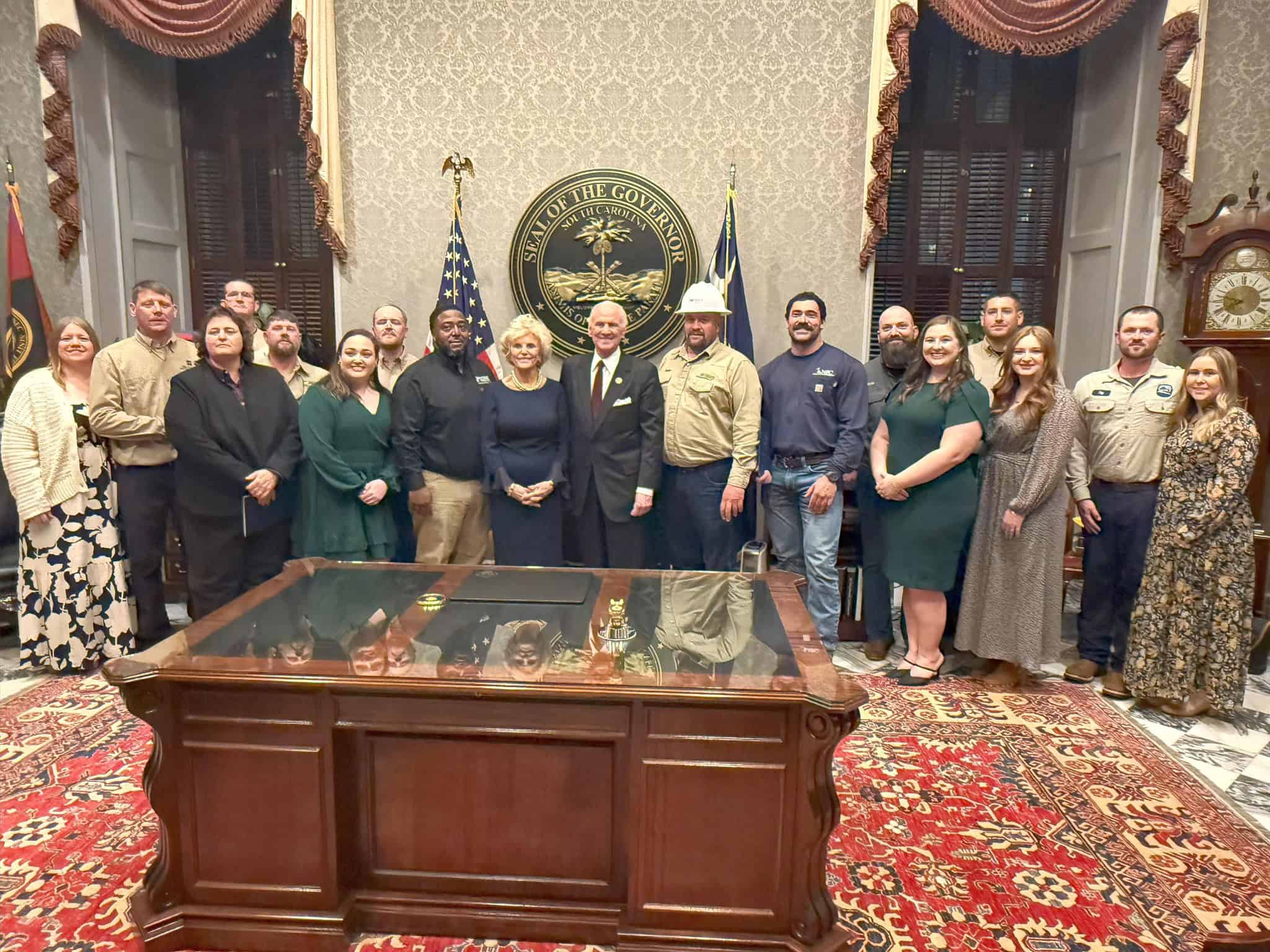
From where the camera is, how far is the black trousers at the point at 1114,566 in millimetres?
3477

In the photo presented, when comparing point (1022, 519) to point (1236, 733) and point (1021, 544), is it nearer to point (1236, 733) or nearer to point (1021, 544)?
point (1021, 544)

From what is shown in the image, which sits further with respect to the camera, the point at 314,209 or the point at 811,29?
the point at 314,209

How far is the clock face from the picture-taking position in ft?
13.4

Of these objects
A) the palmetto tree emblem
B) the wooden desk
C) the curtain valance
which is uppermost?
the curtain valance

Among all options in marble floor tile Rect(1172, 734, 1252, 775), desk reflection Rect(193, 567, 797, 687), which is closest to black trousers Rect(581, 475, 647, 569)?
desk reflection Rect(193, 567, 797, 687)

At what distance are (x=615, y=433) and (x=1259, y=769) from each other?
261cm

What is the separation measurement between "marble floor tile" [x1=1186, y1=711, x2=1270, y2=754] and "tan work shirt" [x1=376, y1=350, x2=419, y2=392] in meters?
3.62

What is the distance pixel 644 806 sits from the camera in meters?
1.84

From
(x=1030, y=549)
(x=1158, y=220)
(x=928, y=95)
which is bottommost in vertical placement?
(x=1030, y=549)

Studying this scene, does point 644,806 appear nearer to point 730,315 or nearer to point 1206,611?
point 1206,611

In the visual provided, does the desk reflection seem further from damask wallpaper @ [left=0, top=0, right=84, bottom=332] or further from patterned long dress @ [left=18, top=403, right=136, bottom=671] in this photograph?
damask wallpaper @ [left=0, top=0, right=84, bottom=332]

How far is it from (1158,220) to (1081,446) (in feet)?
5.74

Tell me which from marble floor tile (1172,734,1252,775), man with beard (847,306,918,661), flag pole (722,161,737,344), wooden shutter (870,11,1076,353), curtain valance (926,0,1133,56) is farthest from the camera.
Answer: wooden shutter (870,11,1076,353)

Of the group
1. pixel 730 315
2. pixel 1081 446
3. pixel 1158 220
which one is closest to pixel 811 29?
pixel 730 315
